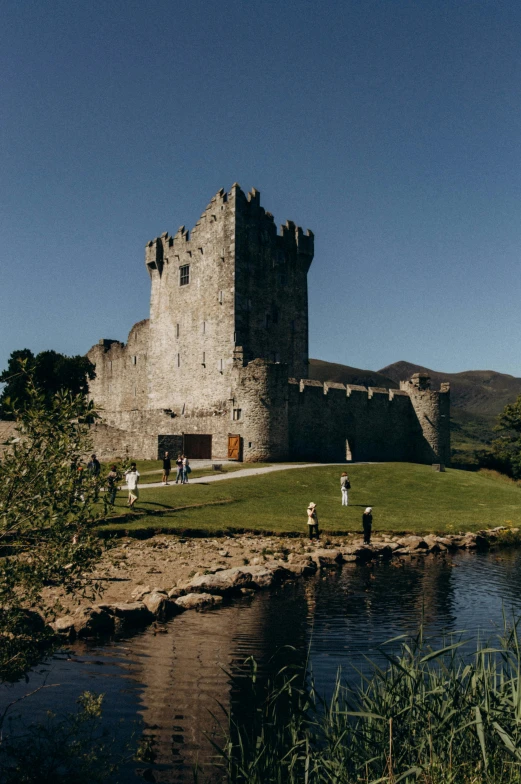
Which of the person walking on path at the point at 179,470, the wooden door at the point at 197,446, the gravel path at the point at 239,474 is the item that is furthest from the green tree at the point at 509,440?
the person walking on path at the point at 179,470

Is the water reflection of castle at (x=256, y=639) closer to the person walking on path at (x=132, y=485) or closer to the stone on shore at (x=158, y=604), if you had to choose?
the stone on shore at (x=158, y=604)

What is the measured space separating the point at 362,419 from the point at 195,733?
4767 centimetres

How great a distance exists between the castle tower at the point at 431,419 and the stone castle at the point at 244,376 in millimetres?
91

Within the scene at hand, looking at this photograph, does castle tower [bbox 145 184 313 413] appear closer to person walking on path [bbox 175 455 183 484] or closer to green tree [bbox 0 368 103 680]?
person walking on path [bbox 175 455 183 484]

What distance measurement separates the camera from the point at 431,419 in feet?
197

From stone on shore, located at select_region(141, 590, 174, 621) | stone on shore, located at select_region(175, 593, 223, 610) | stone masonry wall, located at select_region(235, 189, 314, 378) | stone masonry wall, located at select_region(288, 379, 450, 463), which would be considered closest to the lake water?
stone on shore, located at select_region(141, 590, 174, 621)

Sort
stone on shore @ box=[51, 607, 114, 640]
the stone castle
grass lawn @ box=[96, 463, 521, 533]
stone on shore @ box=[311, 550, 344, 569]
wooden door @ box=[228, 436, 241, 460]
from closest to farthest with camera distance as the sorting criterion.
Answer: stone on shore @ box=[51, 607, 114, 640], stone on shore @ box=[311, 550, 344, 569], grass lawn @ box=[96, 463, 521, 533], wooden door @ box=[228, 436, 241, 460], the stone castle

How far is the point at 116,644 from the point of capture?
616 inches

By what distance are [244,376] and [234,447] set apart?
5381 mm

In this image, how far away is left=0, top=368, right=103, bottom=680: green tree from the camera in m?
10.4

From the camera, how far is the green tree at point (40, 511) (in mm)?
10375

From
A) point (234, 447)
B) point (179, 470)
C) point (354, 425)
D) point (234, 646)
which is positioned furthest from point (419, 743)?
point (354, 425)

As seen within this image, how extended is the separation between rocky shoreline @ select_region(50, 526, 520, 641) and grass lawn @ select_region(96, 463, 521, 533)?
1527 mm

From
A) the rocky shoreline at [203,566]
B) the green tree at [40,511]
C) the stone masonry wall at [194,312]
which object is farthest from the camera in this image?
the stone masonry wall at [194,312]
